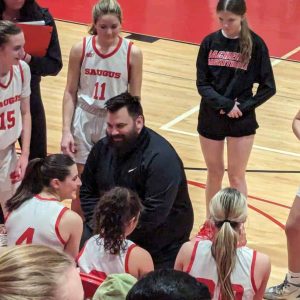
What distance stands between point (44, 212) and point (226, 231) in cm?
93

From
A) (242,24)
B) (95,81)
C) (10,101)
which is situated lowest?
(10,101)

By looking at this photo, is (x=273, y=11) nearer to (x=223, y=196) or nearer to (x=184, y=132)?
(x=184, y=132)

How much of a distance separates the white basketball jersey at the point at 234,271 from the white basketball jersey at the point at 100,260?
0.32 metres

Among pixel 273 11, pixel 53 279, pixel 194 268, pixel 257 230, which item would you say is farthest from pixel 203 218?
pixel 273 11

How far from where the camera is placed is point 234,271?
3.71 metres

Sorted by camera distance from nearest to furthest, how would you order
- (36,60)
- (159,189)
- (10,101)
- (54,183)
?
(54,183), (159,189), (10,101), (36,60)

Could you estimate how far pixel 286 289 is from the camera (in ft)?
16.4

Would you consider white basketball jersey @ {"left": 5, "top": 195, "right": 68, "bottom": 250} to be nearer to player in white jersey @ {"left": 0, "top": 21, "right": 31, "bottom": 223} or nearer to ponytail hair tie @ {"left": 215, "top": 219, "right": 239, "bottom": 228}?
ponytail hair tie @ {"left": 215, "top": 219, "right": 239, "bottom": 228}

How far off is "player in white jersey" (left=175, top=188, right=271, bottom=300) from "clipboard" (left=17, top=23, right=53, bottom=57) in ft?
6.82

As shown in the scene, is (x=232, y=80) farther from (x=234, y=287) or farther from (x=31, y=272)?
(x=31, y=272)

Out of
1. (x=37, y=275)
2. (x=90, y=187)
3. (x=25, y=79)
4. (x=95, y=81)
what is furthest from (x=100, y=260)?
(x=37, y=275)

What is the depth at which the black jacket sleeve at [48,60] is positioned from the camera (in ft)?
17.6

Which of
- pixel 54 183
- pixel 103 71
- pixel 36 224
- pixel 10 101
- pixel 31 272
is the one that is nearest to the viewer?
pixel 31 272

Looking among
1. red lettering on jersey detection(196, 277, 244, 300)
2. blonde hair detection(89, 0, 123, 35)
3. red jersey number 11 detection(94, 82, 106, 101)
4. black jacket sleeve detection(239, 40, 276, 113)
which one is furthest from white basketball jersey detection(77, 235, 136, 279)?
black jacket sleeve detection(239, 40, 276, 113)
